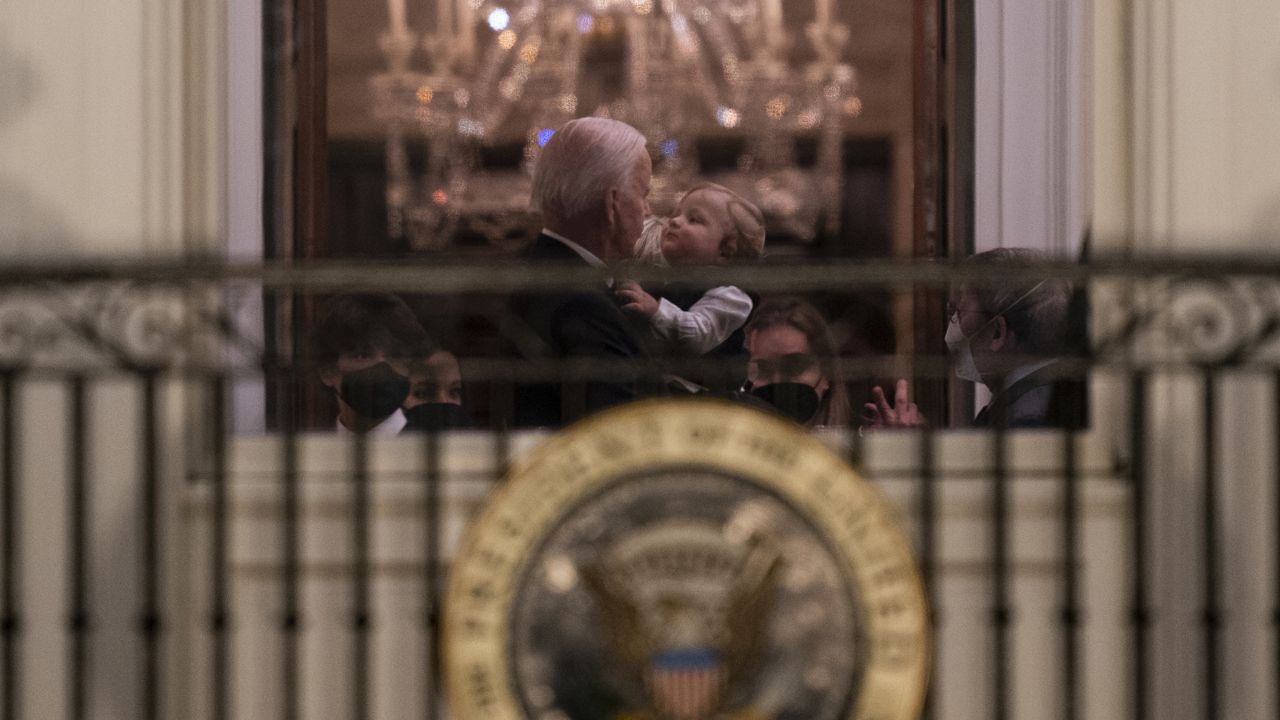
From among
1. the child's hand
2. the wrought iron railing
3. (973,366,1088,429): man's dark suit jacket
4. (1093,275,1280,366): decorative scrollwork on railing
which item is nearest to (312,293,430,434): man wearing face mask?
the wrought iron railing

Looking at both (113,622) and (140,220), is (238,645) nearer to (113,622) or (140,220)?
(113,622)

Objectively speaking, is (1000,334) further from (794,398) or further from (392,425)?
(392,425)

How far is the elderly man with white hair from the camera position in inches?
145

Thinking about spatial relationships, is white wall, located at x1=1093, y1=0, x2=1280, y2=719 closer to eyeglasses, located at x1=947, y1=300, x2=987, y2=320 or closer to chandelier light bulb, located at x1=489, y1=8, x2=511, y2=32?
eyeglasses, located at x1=947, y1=300, x2=987, y2=320

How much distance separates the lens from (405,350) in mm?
3980

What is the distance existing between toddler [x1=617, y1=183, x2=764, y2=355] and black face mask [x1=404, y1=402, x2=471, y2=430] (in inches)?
21.9

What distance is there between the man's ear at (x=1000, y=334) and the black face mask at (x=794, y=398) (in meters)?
0.60

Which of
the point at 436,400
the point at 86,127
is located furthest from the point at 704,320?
the point at 86,127

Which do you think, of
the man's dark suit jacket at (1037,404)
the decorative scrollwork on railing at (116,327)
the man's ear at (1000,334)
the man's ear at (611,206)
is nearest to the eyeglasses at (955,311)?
the man's ear at (1000,334)

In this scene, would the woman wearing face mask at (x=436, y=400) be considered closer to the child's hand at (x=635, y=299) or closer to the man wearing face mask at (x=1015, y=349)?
the child's hand at (x=635, y=299)

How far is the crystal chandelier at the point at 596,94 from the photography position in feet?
19.6

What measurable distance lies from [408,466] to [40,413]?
881 mm

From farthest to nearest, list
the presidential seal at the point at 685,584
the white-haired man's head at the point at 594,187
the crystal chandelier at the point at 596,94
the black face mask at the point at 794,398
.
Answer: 1. the crystal chandelier at the point at 596,94
2. the white-haired man's head at the point at 594,187
3. the black face mask at the point at 794,398
4. the presidential seal at the point at 685,584

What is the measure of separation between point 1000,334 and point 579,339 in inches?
46.4
